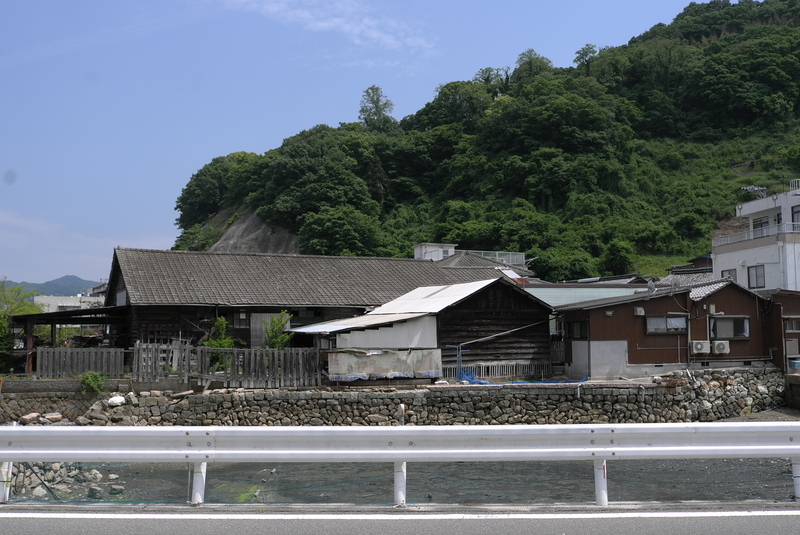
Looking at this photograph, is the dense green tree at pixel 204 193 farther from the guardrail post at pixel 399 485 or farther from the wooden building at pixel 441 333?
the guardrail post at pixel 399 485

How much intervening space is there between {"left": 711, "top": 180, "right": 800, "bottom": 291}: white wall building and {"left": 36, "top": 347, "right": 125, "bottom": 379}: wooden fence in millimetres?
27989

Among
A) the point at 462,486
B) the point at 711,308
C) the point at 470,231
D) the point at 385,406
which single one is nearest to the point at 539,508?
the point at 462,486

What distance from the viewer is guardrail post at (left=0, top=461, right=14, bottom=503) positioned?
6.32m

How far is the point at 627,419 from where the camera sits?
20.8m

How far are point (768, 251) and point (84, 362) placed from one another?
2969cm

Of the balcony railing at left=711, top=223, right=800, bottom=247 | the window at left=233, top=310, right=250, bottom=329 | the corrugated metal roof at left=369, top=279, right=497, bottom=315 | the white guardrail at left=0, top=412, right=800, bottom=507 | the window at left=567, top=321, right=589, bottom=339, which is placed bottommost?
the white guardrail at left=0, top=412, right=800, bottom=507

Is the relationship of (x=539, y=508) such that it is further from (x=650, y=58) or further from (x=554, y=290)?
(x=650, y=58)

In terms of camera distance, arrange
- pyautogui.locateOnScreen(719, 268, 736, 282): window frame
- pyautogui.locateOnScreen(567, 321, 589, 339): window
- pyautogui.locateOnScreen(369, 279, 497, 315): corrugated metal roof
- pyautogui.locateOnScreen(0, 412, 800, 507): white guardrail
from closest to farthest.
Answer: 1. pyautogui.locateOnScreen(0, 412, 800, 507): white guardrail
2. pyautogui.locateOnScreen(369, 279, 497, 315): corrugated metal roof
3. pyautogui.locateOnScreen(567, 321, 589, 339): window
4. pyautogui.locateOnScreen(719, 268, 736, 282): window frame

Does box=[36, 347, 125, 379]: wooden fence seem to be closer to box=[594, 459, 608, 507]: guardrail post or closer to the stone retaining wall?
the stone retaining wall

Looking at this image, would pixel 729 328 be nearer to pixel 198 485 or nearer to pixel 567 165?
pixel 198 485

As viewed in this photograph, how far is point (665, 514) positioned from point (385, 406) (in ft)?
47.8

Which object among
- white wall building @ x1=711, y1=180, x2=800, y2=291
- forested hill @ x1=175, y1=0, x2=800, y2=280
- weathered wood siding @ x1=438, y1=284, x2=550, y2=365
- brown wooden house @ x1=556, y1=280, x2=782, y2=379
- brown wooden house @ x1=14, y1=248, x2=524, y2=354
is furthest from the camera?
forested hill @ x1=175, y1=0, x2=800, y2=280

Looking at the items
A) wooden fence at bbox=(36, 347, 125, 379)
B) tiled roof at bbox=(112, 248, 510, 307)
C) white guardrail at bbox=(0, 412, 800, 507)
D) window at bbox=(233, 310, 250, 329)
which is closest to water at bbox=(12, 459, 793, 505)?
white guardrail at bbox=(0, 412, 800, 507)

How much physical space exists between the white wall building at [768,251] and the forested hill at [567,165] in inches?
592
